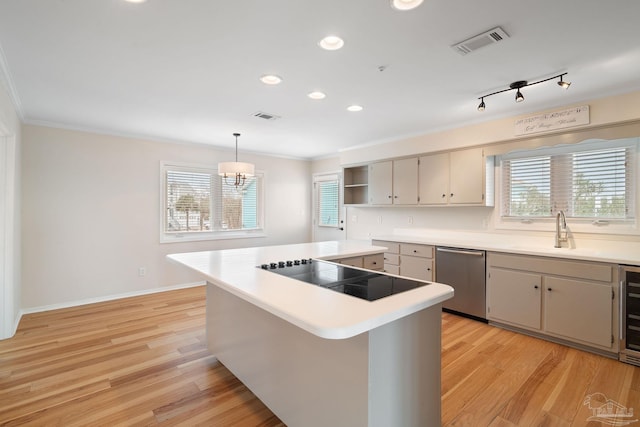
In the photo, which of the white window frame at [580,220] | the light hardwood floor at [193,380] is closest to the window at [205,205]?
the light hardwood floor at [193,380]

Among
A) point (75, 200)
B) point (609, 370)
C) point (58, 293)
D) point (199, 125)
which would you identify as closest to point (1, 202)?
point (75, 200)

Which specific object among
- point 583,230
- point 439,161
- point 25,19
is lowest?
point 583,230

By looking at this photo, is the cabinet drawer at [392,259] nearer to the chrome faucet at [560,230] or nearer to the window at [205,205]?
the chrome faucet at [560,230]

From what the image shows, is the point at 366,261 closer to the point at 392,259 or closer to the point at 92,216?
the point at 392,259

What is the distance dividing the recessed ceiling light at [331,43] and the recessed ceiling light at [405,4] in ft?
1.44

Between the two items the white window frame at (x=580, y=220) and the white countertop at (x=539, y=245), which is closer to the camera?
the white countertop at (x=539, y=245)

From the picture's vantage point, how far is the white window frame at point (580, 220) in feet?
9.78

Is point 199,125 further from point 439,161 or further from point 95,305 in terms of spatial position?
point 439,161

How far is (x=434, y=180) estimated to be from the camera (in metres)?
4.21

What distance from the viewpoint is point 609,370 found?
98.8 inches

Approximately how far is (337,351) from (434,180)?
10.8ft

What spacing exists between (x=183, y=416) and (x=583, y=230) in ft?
13.2

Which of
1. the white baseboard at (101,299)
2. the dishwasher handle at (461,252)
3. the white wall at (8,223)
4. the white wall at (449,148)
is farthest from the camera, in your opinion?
the white baseboard at (101,299)

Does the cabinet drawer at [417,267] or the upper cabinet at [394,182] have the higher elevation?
the upper cabinet at [394,182]
